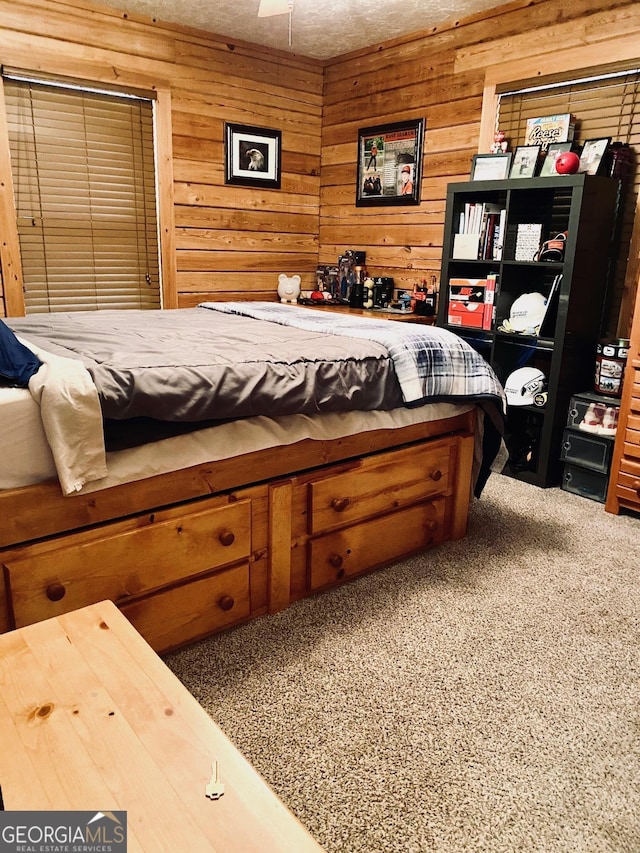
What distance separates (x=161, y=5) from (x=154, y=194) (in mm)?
1057

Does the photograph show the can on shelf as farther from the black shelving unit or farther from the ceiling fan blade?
the ceiling fan blade

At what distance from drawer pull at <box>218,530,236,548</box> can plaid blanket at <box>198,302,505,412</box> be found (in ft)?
2.57

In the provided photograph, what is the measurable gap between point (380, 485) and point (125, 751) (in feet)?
4.72

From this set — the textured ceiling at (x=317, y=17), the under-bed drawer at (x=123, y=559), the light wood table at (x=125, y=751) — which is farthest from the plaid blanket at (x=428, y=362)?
the textured ceiling at (x=317, y=17)

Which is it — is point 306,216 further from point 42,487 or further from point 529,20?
point 42,487

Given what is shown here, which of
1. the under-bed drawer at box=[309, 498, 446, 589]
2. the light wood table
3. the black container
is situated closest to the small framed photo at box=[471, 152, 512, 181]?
the black container

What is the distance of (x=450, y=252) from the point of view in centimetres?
368

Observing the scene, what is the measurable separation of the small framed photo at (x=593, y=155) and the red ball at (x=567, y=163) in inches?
2.3

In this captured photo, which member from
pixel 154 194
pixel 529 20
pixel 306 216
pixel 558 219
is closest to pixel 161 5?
pixel 154 194

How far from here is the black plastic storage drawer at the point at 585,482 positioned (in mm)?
3133

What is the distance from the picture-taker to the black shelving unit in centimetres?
311

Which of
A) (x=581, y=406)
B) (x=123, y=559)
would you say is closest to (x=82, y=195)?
(x=123, y=559)

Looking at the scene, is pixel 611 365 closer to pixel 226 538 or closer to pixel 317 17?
pixel 226 538

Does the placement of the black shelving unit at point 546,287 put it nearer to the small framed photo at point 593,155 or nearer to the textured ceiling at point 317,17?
the small framed photo at point 593,155
